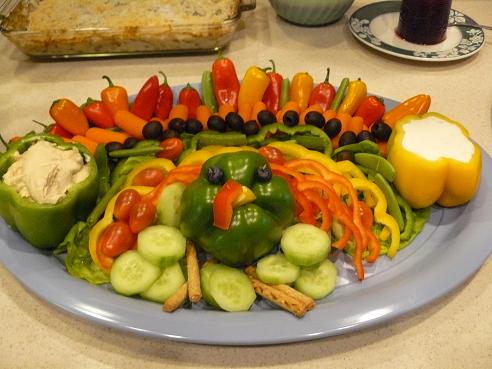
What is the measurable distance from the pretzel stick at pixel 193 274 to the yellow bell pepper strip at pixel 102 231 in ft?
0.51

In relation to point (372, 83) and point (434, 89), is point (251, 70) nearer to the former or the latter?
→ point (372, 83)

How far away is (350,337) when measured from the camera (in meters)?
1.06

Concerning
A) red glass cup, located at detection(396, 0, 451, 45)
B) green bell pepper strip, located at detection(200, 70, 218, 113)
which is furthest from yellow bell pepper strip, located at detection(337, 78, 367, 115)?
red glass cup, located at detection(396, 0, 451, 45)

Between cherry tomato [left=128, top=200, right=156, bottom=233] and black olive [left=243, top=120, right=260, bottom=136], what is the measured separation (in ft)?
1.16

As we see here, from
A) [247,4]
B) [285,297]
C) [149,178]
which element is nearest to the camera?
[285,297]

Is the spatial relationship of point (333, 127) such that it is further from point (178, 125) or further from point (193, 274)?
point (193, 274)

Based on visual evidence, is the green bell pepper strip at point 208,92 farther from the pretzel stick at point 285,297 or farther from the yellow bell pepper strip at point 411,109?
the pretzel stick at point 285,297

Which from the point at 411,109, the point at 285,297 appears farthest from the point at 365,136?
the point at 285,297

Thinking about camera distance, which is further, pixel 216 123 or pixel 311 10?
pixel 311 10

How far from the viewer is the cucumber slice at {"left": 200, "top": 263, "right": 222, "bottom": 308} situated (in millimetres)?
1058

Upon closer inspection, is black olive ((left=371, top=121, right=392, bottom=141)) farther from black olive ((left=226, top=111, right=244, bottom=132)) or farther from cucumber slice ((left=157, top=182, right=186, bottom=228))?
cucumber slice ((left=157, top=182, right=186, bottom=228))

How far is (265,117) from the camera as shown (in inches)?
54.7

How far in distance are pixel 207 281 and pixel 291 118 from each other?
0.50 m

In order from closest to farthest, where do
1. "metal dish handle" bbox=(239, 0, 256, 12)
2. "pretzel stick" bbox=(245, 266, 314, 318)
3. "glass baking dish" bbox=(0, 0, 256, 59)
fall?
"pretzel stick" bbox=(245, 266, 314, 318) → "glass baking dish" bbox=(0, 0, 256, 59) → "metal dish handle" bbox=(239, 0, 256, 12)
